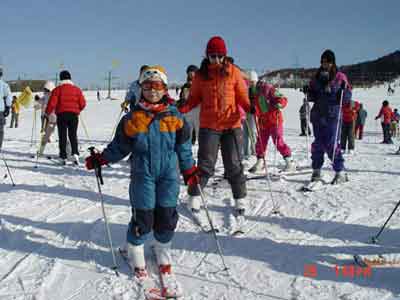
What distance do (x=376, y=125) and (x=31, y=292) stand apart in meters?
23.1

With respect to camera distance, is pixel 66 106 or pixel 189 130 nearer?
pixel 189 130

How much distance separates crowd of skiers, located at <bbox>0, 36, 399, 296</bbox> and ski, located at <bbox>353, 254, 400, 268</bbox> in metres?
1.57

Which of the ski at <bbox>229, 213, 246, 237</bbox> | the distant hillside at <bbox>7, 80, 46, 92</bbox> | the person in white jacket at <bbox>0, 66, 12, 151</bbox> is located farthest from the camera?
the distant hillside at <bbox>7, 80, 46, 92</bbox>

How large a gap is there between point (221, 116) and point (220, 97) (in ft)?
0.74

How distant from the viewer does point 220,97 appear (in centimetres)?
442

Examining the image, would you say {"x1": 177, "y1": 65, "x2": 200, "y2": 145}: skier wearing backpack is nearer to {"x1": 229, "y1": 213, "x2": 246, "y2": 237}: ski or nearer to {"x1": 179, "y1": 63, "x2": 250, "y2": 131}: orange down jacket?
{"x1": 179, "y1": 63, "x2": 250, "y2": 131}: orange down jacket

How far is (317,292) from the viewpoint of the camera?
288cm

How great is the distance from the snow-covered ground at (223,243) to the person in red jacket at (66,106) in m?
1.86

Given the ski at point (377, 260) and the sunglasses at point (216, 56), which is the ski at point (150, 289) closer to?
the ski at point (377, 260)

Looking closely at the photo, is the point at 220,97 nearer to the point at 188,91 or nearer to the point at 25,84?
the point at 188,91

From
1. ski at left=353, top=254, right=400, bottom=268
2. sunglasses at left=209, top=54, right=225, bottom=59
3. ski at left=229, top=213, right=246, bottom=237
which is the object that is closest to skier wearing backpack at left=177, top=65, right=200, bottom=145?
sunglasses at left=209, top=54, right=225, bottom=59

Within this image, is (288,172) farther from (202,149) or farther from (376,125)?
(376,125)

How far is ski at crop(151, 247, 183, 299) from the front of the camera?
290 cm

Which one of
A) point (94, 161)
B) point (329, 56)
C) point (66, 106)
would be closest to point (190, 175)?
point (94, 161)
